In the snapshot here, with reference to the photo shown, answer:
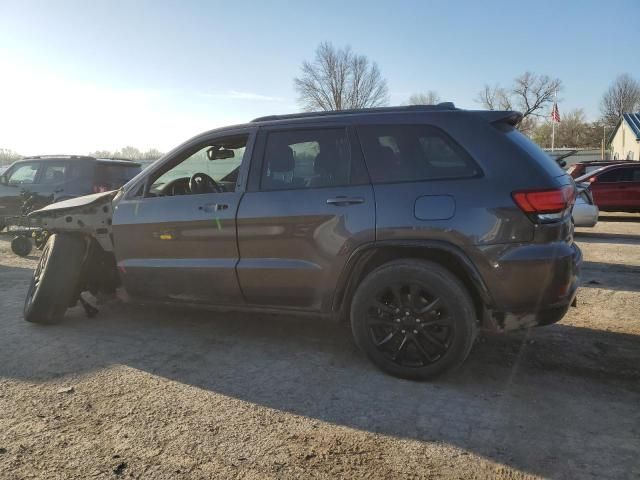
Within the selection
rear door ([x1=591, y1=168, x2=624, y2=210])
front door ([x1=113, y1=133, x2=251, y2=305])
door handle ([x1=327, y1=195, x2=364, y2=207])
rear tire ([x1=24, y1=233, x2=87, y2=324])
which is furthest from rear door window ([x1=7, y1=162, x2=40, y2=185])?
rear door ([x1=591, y1=168, x2=624, y2=210])

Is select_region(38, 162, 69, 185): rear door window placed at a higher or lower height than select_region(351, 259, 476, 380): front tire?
higher

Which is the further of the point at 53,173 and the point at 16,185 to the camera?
the point at 16,185

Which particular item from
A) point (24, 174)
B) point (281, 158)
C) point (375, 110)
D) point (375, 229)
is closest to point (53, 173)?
point (24, 174)

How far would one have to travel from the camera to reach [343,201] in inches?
138

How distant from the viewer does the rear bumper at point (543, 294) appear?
309 centimetres

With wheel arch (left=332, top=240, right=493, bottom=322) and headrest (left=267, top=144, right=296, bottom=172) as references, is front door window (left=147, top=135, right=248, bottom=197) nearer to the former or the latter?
headrest (left=267, top=144, right=296, bottom=172)

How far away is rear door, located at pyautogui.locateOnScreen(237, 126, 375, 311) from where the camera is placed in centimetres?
350

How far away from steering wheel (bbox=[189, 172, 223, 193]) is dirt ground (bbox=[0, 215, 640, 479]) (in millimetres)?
1302

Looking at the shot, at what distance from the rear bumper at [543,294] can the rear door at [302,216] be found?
3.29 ft

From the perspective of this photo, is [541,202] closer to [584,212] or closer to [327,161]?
[327,161]

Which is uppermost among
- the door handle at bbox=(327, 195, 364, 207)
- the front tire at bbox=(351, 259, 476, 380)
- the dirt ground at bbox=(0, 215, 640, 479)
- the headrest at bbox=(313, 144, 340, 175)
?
the headrest at bbox=(313, 144, 340, 175)

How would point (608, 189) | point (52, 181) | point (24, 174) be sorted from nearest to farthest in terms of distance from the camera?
1. point (52, 181)
2. point (24, 174)
3. point (608, 189)

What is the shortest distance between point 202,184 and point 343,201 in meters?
1.53

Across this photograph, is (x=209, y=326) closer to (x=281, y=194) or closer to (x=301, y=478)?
(x=281, y=194)
